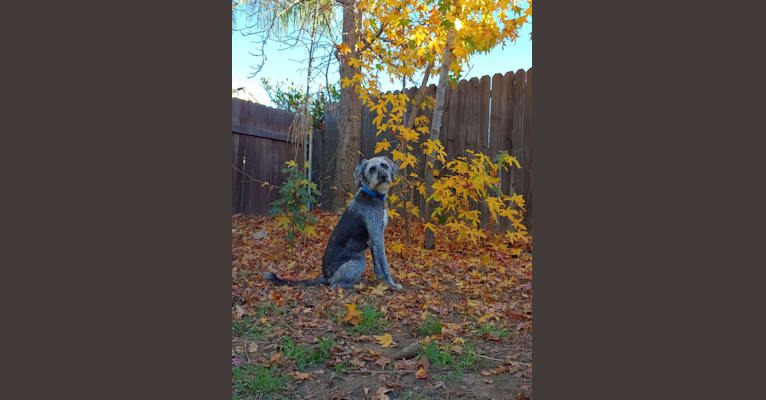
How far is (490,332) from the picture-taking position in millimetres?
3135

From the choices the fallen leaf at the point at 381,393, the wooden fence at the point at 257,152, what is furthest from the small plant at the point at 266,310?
the wooden fence at the point at 257,152

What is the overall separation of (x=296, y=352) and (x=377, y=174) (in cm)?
216

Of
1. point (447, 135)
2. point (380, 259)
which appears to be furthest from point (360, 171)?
point (447, 135)

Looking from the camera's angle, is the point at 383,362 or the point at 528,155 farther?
the point at 528,155

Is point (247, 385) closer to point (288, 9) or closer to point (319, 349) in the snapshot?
point (319, 349)

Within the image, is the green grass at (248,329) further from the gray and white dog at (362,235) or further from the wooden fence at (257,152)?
the wooden fence at (257,152)

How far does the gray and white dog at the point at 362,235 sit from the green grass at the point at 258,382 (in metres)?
2.03

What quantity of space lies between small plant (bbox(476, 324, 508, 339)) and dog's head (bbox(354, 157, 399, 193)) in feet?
5.84

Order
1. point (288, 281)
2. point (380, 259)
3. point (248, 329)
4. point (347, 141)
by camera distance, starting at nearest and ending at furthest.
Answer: point (248, 329), point (288, 281), point (380, 259), point (347, 141)

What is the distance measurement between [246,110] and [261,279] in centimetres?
432

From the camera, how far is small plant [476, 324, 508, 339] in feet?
10.2

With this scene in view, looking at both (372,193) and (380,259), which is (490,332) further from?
(372,193)

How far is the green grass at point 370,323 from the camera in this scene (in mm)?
3316

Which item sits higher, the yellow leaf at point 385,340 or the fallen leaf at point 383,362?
the yellow leaf at point 385,340
